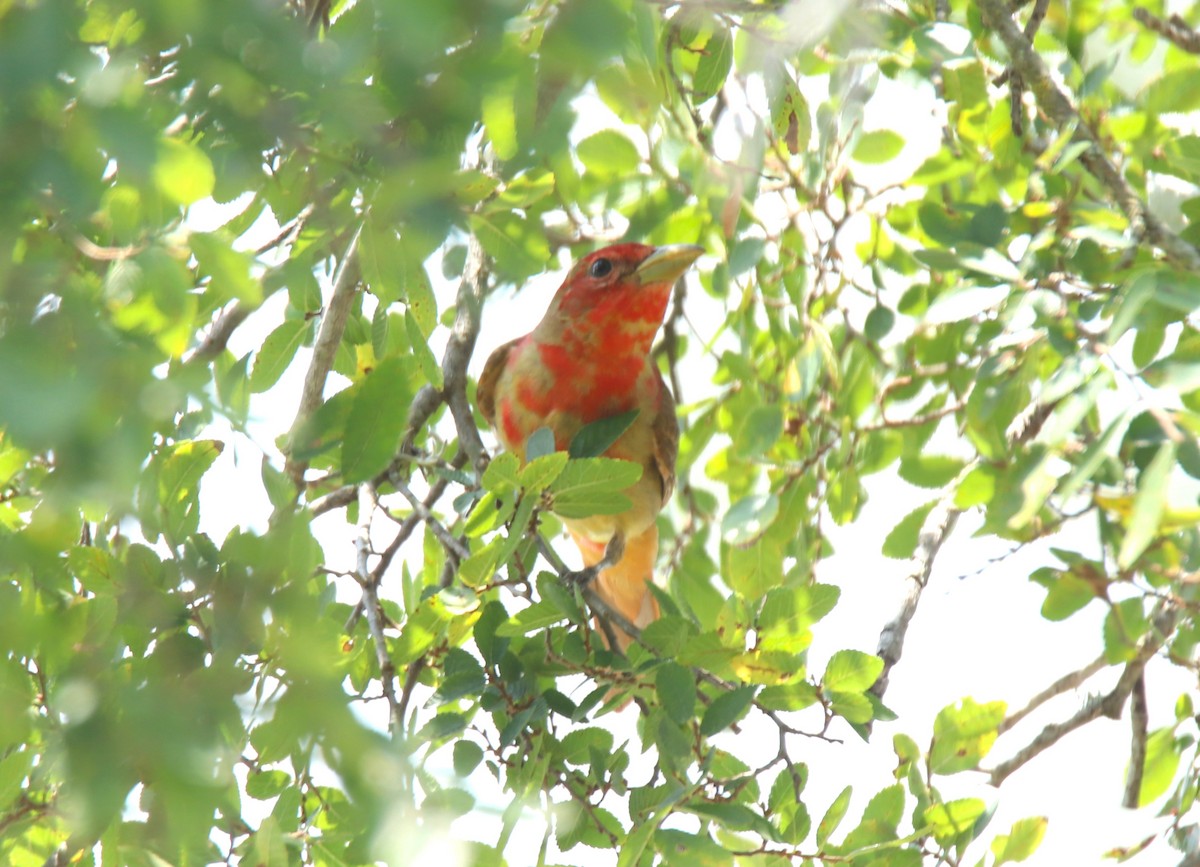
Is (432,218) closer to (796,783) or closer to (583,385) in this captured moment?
(796,783)

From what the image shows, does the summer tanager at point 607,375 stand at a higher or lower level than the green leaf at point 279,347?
higher

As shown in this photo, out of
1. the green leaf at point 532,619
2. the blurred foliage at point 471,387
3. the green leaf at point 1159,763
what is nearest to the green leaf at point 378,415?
the blurred foliage at point 471,387

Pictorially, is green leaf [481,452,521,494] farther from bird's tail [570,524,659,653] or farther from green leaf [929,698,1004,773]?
bird's tail [570,524,659,653]

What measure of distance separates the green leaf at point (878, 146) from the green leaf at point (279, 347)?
1764mm

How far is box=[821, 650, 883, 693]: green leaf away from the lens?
8.92 feet

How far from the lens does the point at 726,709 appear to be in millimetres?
2625

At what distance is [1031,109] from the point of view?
145 inches

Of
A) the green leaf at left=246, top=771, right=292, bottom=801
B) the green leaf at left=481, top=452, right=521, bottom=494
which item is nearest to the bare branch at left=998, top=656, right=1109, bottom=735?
the green leaf at left=481, top=452, right=521, bottom=494

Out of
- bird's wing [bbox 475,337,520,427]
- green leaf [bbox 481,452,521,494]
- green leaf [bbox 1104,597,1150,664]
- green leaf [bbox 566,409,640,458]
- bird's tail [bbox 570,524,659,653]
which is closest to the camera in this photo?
green leaf [bbox 481,452,521,494]

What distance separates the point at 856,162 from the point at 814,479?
3.31 ft

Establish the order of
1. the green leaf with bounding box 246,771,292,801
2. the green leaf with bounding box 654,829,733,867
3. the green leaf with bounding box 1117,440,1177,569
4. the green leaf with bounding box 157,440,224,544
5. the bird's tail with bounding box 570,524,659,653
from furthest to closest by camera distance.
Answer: the bird's tail with bounding box 570,524,659,653, the green leaf with bounding box 246,771,292,801, the green leaf with bounding box 654,829,733,867, the green leaf with bounding box 157,440,224,544, the green leaf with bounding box 1117,440,1177,569

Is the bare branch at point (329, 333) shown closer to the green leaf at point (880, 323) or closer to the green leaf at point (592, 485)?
the green leaf at point (592, 485)

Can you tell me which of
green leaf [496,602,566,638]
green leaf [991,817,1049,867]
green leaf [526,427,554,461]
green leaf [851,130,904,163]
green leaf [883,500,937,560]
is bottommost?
green leaf [991,817,1049,867]

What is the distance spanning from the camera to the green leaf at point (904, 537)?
362 cm
